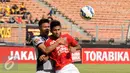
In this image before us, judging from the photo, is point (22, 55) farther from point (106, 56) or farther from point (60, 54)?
point (60, 54)

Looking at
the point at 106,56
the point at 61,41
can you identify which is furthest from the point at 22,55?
the point at 61,41

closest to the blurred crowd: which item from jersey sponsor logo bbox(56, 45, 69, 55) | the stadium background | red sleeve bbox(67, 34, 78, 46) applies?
the stadium background

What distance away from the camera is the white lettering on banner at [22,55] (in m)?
24.5

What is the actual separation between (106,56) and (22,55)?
444 centimetres

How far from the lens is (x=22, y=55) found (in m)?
24.7

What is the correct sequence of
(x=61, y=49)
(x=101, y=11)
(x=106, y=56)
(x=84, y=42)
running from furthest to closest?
(x=101, y=11) < (x=84, y=42) < (x=106, y=56) < (x=61, y=49)

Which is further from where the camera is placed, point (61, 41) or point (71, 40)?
point (71, 40)

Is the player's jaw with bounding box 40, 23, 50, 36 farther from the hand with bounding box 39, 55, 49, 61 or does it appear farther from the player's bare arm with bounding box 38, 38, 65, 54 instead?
the hand with bounding box 39, 55, 49, 61

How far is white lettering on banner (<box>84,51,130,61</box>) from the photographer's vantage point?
25.6 metres

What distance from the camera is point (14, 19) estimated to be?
1214 inches

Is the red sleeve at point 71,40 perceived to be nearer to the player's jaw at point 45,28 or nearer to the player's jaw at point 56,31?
the player's jaw at point 56,31

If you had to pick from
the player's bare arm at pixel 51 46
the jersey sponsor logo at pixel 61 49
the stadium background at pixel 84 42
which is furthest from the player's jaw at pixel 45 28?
the stadium background at pixel 84 42

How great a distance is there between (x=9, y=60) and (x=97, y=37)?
5173 millimetres

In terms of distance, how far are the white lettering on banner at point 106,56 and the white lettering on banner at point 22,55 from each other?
9.45 feet
